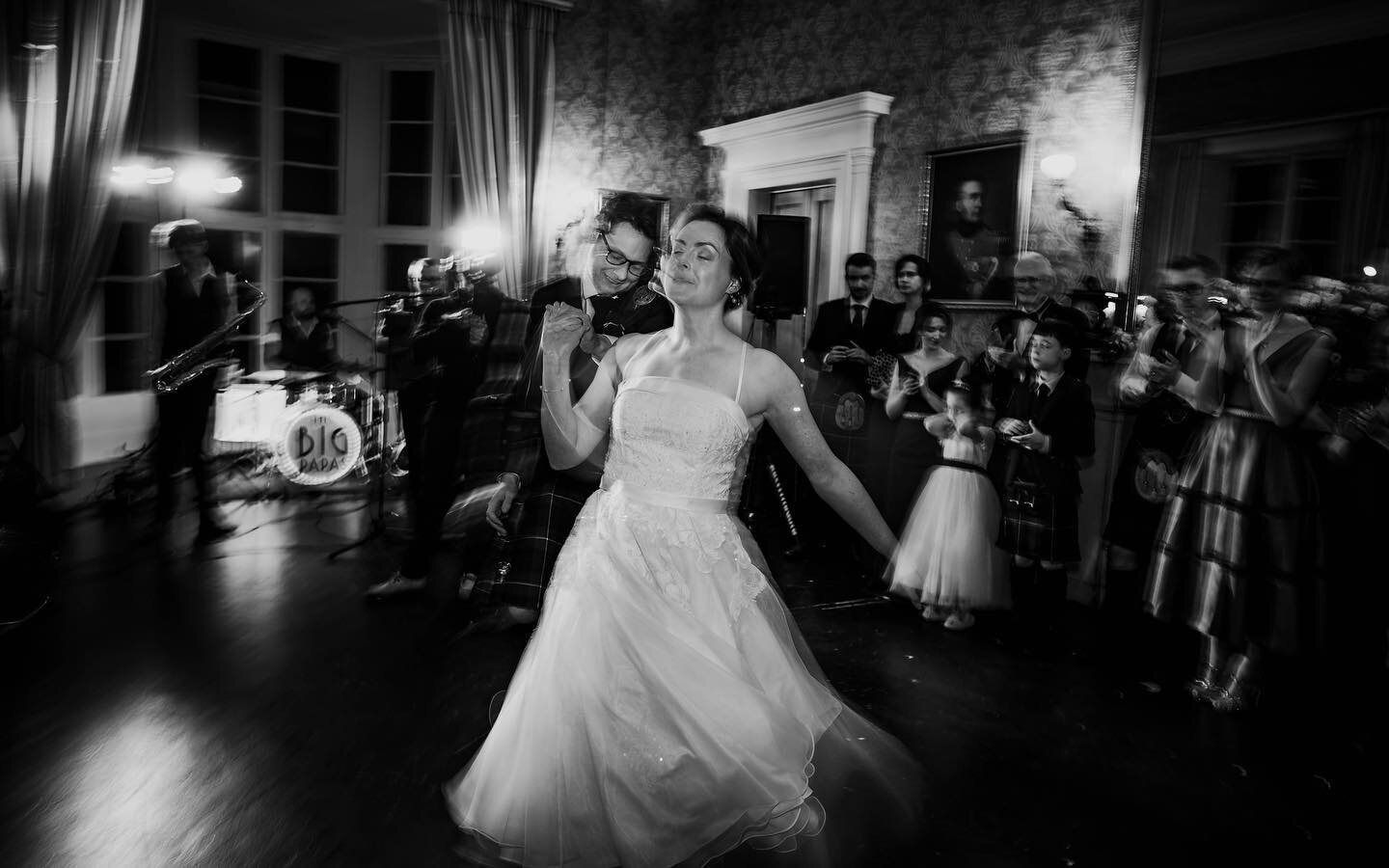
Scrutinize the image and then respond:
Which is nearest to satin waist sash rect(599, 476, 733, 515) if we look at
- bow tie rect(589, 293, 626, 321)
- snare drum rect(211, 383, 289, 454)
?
bow tie rect(589, 293, 626, 321)

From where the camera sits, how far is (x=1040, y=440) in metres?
3.89

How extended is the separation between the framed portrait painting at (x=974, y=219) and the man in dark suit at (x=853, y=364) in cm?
64

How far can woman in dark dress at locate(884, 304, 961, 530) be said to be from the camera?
4.54m

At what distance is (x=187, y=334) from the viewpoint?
195 inches

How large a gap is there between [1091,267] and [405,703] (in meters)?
4.00

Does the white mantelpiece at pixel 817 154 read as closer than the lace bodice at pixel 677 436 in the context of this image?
No

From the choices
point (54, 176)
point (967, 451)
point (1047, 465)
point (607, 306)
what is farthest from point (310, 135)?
point (1047, 465)

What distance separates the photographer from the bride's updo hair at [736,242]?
2201mm

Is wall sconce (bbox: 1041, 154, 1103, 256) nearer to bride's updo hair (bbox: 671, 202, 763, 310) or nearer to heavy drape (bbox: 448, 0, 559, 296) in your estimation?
bride's updo hair (bbox: 671, 202, 763, 310)

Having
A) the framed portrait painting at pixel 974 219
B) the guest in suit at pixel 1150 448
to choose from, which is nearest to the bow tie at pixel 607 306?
the guest in suit at pixel 1150 448

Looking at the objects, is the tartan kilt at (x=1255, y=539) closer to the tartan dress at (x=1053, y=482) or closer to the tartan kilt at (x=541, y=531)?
the tartan dress at (x=1053, y=482)

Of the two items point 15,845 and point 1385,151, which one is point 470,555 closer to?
point 15,845

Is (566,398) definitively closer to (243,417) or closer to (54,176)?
(54,176)

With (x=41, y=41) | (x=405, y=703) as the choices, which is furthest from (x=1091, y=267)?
(x=41, y=41)
